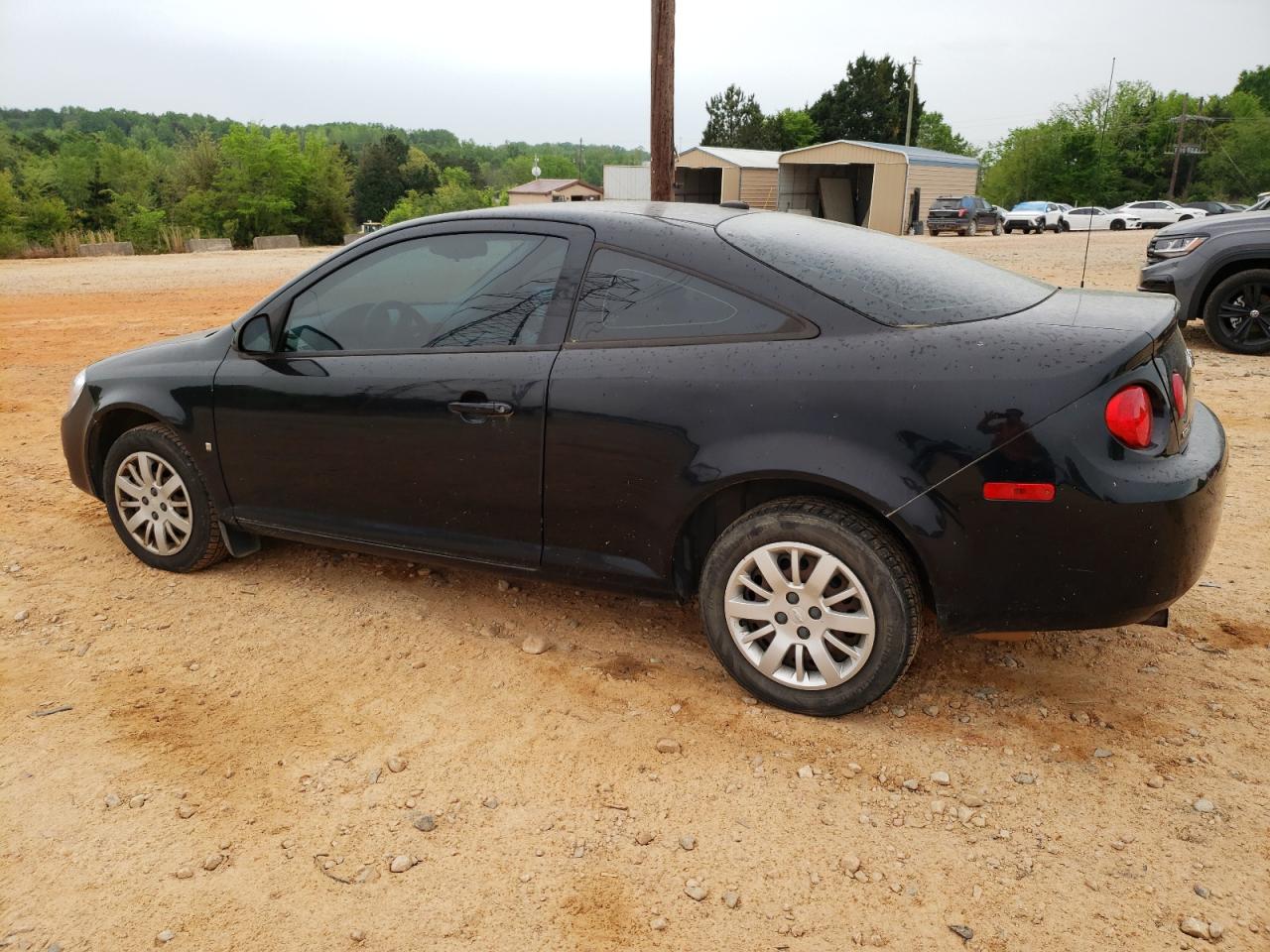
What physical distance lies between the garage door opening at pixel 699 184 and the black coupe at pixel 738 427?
36745 mm

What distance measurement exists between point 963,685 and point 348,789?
2096mm

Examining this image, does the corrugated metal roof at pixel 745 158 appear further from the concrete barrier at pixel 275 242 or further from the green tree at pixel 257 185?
the green tree at pixel 257 185

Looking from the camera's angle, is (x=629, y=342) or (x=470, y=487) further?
(x=470, y=487)

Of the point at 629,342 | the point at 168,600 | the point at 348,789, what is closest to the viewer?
the point at 348,789

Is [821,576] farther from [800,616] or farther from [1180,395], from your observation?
[1180,395]

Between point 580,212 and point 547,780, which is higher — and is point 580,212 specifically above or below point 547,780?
above

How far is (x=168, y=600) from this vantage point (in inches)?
166

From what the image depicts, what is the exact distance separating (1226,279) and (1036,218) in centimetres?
3493

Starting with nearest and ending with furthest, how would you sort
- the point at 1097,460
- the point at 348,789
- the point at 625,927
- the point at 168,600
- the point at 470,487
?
the point at 625,927 → the point at 1097,460 → the point at 348,789 → the point at 470,487 → the point at 168,600

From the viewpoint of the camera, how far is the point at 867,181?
127 ft

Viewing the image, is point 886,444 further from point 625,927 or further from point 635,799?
point 625,927

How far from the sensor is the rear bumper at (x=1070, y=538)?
2729 millimetres

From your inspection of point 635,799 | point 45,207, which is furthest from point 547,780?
point 45,207

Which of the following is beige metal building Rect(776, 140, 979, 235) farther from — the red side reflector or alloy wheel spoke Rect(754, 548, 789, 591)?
the red side reflector
